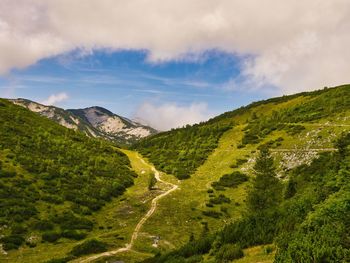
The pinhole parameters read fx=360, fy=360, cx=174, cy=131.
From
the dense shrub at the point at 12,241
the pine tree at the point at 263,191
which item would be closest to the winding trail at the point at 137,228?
the dense shrub at the point at 12,241

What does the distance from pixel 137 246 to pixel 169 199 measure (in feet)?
71.9

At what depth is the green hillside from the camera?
40841mm

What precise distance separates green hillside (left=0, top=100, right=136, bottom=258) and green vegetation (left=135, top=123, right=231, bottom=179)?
36.6 feet

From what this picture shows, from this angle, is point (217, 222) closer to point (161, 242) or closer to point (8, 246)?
point (161, 242)

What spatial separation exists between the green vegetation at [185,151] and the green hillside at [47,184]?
1114 cm

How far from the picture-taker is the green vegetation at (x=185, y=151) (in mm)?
88688

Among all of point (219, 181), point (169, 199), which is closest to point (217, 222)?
point (169, 199)

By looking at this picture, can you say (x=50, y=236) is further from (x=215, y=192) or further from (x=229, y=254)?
(x=215, y=192)

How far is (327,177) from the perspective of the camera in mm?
24188

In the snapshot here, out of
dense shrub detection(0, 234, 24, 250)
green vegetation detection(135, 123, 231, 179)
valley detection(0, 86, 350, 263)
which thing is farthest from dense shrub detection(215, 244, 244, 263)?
green vegetation detection(135, 123, 231, 179)

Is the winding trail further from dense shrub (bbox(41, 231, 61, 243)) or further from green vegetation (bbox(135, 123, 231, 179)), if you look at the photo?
green vegetation (bbox(135, 123, 231, 179))

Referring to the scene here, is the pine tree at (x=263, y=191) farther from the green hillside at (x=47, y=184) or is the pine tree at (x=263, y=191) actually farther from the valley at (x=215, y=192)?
the green hillside at (x=47, y=184)

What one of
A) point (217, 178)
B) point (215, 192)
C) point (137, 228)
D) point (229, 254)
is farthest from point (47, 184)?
point (229, 254)

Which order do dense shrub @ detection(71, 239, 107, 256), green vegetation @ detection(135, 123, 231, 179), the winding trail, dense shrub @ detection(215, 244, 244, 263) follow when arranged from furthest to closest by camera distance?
green vegetation @ detection(135, 123, 231, 179)
dense shrub @ detection(71, 239, 107, 256)
the winding trail
dense shrub @ detection(215, 244, 244, 263)
